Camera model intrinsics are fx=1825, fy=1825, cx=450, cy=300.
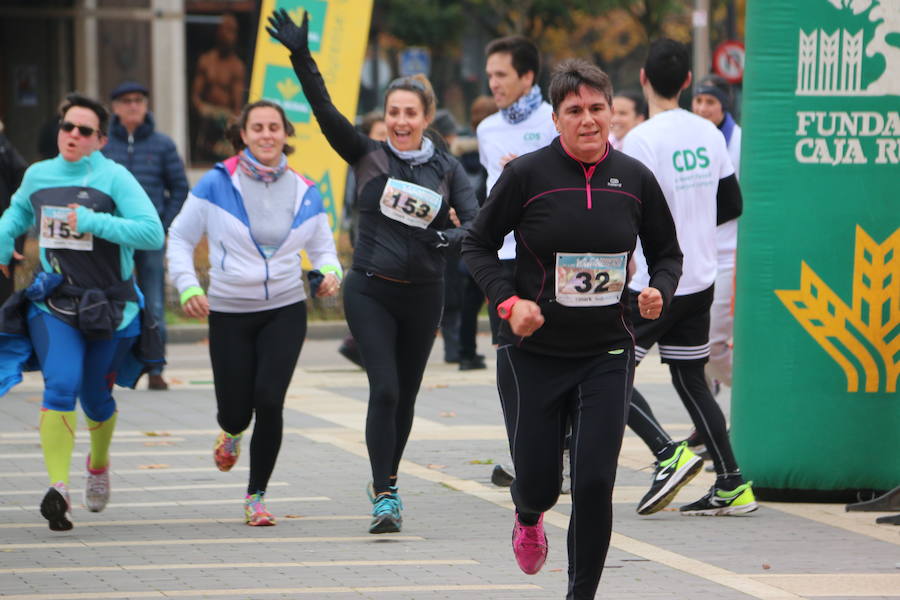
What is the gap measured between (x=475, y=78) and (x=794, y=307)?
117 feet

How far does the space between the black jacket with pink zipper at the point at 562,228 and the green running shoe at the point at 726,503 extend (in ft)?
7.44

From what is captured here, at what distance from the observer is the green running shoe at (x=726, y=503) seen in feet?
26.7

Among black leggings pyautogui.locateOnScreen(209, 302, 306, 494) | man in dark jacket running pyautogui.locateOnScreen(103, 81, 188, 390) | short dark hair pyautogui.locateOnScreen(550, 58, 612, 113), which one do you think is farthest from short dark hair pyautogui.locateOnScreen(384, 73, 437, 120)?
man in dark jacket running pyautogui.locateOnScreen(103, 81, 188, 390)

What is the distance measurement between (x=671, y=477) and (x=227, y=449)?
1.98 metres

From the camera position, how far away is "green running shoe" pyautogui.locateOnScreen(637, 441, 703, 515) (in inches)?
311

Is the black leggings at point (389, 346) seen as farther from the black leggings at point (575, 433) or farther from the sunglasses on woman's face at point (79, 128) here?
the black leggings at point (575, 433)

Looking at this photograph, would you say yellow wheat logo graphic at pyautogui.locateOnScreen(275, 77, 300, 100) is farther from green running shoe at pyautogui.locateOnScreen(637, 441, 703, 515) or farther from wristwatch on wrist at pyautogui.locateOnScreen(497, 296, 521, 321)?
wristwatch on wrist at pyautogui.locateOnScreen(497, 296, 521, 321)

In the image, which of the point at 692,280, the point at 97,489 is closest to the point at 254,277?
the point at 97,489

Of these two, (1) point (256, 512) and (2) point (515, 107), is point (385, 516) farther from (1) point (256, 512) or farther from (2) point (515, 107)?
(2) point (515, 107)

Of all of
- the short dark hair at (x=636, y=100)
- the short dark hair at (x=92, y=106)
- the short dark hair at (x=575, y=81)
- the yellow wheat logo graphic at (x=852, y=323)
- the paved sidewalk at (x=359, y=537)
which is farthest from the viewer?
the short dark hair at (x=636, y=100)

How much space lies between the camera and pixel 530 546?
20.6 ft

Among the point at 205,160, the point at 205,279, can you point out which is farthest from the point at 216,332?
the point at 205,160

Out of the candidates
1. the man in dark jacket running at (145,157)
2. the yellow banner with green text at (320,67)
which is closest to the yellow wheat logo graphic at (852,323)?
the man in dark jacket running at (145,157)

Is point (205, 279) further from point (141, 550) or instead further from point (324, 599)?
point (324, 599)
